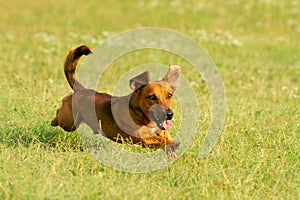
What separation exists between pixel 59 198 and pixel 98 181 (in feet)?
1.25

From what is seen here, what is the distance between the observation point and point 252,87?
29.5ft

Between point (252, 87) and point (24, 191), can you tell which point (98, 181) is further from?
point (252, 87)

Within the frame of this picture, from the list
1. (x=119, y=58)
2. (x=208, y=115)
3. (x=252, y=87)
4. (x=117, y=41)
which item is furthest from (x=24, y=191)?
(x=117, y=41)

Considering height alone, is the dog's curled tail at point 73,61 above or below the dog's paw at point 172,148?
above

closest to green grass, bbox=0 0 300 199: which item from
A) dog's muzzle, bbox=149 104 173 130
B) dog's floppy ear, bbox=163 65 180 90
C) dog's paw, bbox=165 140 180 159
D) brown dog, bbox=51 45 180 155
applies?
dog's paw, bbox=165 140 180 159

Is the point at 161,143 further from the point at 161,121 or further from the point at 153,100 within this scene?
the point at 153,100

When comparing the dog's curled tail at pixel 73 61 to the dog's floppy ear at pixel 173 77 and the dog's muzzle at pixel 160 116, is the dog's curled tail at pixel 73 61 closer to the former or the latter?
the dog's floppy ear at pixel 173 77

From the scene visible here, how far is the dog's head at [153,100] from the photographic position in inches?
201

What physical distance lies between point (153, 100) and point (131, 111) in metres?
0.33

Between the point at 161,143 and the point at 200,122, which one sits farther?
the point at 200,122

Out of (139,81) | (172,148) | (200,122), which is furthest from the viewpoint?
(200,122)

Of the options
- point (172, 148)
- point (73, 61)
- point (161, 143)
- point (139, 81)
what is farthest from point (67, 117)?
point (172, 148)

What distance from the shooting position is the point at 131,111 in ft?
17.7

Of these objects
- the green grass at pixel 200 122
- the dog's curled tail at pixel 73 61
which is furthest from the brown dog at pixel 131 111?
the green grass at pixel 200 122
